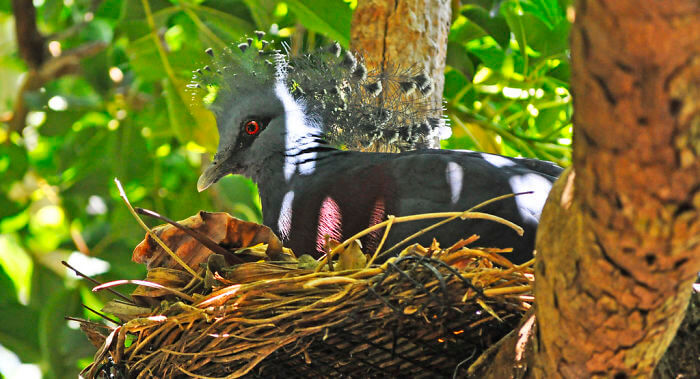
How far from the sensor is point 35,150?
476 cm

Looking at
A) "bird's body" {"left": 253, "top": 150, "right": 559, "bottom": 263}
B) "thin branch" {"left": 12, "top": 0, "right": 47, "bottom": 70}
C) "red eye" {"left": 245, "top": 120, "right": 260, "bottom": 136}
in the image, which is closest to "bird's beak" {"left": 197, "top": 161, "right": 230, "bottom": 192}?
"red eye" {"left": 245, "top": 120, "right": 260, "bottom": 136}

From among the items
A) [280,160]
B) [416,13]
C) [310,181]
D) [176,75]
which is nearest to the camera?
[310,181]

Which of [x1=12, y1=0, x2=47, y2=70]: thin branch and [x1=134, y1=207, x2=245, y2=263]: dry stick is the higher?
[x1=12, y1=0, x2=47, y2=70]: thin branch

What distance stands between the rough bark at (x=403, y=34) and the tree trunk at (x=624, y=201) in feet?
4.82

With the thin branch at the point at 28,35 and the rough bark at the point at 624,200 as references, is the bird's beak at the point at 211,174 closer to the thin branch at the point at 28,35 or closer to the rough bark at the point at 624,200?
the rough bark at the point at 624,200

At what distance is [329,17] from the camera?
266cm

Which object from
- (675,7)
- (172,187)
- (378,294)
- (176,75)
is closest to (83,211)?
(172,187)

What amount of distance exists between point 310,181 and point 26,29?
251 cm

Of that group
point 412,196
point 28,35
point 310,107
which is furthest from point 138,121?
point 412,196

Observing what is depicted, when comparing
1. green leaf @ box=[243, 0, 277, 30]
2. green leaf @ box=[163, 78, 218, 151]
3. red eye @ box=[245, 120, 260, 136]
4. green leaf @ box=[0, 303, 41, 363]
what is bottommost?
green leaf @ box=[0, 303, 41, 363]

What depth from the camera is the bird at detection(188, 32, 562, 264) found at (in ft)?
5.66

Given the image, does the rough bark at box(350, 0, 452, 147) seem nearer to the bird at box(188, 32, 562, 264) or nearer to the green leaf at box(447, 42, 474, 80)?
the bird at box(188, 32, 562, 264)

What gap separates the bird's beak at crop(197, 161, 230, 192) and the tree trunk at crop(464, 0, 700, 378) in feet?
4.51

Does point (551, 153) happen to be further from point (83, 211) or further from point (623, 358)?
point (83, 211)
